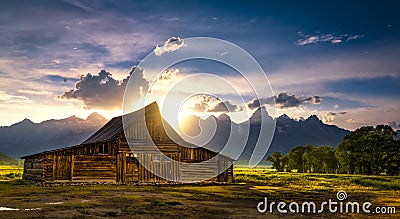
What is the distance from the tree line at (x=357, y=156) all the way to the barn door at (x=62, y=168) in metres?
59.9

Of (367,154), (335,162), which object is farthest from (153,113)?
(335,162)

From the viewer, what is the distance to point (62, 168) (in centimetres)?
4347

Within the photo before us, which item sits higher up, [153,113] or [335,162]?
[153,113]

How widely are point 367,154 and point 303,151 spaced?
26.1 metres

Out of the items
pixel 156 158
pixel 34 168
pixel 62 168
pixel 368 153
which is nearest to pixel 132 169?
pixel 156 158

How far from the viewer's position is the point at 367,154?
8144 cm

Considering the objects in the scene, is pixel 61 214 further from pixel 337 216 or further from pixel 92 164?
pixel 92 164

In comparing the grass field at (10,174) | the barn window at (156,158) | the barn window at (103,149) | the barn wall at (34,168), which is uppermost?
the barn window at (103,149)

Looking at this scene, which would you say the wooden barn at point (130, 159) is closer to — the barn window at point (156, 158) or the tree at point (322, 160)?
the barn window at point (156, 158)

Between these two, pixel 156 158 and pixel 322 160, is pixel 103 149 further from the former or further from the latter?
pixel 322 160

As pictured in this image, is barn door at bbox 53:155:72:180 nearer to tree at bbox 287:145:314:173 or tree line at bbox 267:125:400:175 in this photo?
tree line at bbox 267:125:400:175

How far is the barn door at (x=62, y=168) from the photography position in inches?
1698

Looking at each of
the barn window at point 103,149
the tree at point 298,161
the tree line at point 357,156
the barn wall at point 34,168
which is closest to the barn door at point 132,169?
the barn window at point 103,149

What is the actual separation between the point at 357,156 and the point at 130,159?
5478 centimetres
